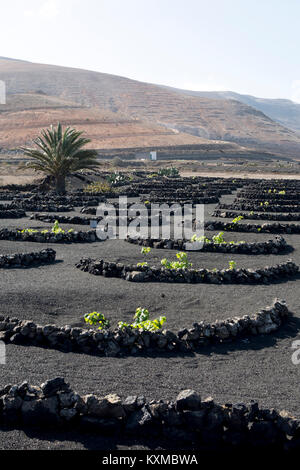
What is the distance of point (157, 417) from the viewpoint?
15.4ft

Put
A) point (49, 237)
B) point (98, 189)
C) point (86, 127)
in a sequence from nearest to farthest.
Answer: point (49, 237) < point (98, 189) < point (86, 127)

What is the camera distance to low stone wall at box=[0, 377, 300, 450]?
448 centimetres

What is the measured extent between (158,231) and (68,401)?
1177cm

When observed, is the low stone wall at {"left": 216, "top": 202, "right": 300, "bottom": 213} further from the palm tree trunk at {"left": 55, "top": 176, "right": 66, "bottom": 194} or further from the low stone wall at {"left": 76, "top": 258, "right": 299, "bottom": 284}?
the low stone wall at {"left": 76, "top": 258, "right": 299, "bottom": 284}

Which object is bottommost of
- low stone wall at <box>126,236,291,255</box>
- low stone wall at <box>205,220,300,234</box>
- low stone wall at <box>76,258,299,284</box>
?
low stone wall at <box>76,258,299,284</box>

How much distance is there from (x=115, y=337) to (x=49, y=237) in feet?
27.0

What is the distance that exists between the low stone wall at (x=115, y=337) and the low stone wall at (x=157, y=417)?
176 centimetres

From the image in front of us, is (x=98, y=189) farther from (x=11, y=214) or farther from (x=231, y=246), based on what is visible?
(x=231, y=246)

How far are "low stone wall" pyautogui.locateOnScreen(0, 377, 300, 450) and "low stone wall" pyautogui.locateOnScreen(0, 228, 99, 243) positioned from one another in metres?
9.71

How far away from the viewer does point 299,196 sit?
26250mm

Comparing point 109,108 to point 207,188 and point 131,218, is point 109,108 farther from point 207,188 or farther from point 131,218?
point 131,218

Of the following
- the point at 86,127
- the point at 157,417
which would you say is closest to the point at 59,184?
the point at 157,417

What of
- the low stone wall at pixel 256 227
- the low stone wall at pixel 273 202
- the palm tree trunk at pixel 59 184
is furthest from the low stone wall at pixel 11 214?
the low stone wall at pixel 273 202

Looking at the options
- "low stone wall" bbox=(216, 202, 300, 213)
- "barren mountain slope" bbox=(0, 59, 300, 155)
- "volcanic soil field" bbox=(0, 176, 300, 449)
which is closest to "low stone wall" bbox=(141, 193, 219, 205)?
"low stone wall" bbox=(216, 202, 300, 213)
